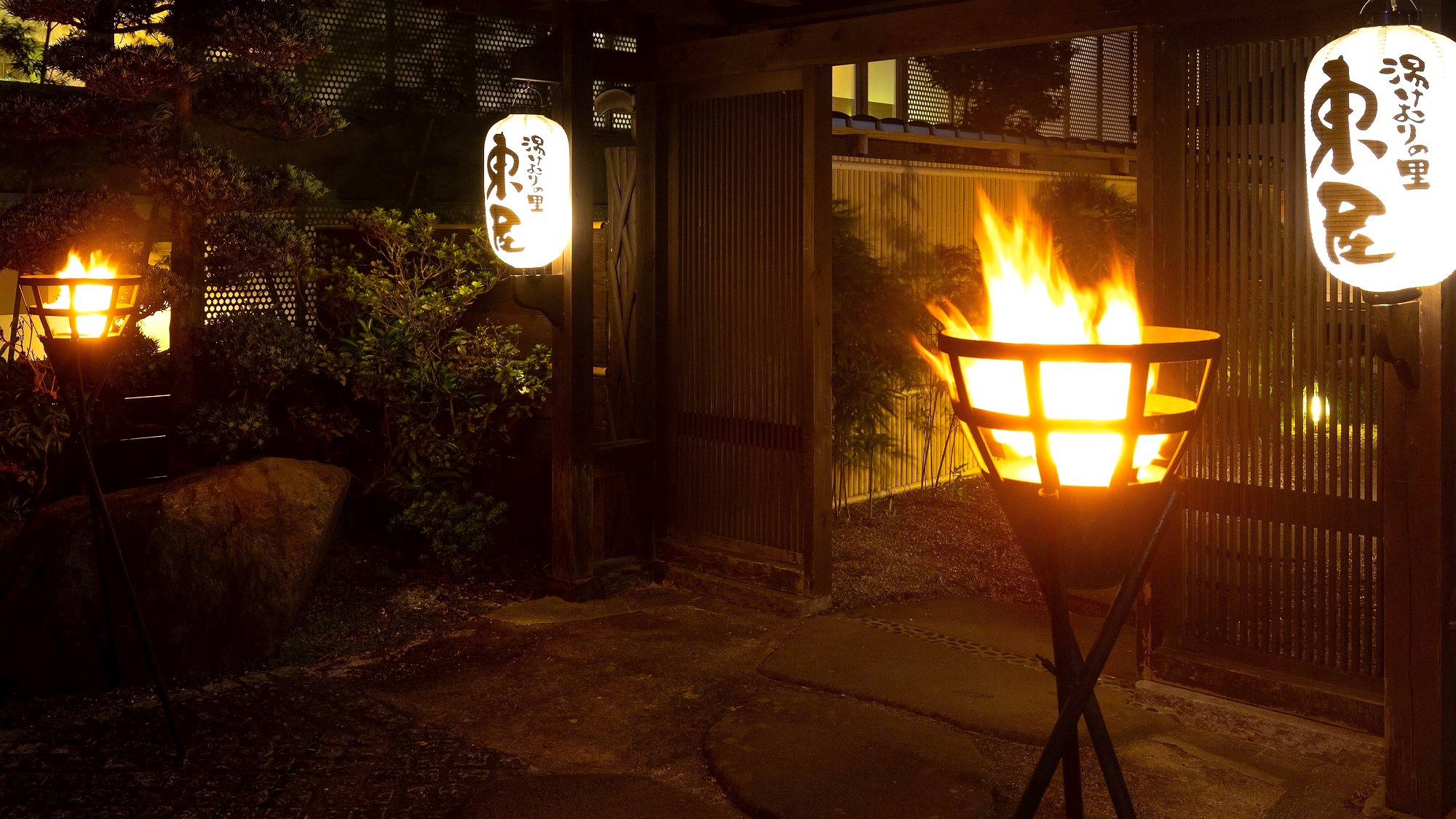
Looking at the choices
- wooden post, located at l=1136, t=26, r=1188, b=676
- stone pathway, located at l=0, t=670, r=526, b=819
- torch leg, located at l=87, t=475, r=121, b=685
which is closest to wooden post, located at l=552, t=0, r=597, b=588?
stone pathway, located at l=0, t=670, r=526, b=819

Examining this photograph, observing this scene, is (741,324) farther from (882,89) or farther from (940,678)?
(882,89)

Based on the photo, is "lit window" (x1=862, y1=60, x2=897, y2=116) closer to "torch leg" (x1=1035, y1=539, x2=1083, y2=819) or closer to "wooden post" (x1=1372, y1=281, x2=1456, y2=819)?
"wooden post" (x1=1372, y1=281, x2=1456, y2=819)

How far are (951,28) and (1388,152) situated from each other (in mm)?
3417

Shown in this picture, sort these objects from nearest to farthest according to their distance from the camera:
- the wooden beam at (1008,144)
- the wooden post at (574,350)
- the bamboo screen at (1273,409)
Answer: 1. the bamboo screen at (1273,409)
2. the wooden post at (574,350)
3. the wooden beam at (1008,144)

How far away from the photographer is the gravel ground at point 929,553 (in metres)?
9.33

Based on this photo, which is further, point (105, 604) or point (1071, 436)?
point (105, 604)

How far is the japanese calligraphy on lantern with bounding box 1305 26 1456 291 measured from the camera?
14.9ft

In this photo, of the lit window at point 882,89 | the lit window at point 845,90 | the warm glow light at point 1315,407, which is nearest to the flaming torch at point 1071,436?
the warm glow light at point 1315,407

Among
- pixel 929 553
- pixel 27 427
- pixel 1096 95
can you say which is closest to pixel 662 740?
pixel 929 553

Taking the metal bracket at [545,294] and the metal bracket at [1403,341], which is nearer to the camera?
the metal bracket at [1403,341]

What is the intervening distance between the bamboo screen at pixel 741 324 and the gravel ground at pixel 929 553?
1.04m

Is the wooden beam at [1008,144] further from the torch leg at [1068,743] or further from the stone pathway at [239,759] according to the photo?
the torch leg at [1068,743]

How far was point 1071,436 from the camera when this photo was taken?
3.13 metres

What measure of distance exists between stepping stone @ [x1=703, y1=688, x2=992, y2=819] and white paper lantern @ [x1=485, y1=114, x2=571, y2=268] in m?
3.71
